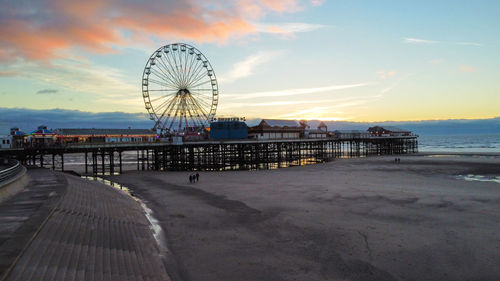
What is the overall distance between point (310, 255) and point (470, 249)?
21.7 ft

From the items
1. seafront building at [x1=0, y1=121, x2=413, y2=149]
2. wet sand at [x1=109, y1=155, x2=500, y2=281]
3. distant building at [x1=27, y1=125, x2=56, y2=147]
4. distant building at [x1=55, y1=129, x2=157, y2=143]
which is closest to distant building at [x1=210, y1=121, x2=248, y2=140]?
seafront building at [x1=0, y1=121, x2=413, y2=149]

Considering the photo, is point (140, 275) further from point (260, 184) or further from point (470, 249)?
point (260, 184)

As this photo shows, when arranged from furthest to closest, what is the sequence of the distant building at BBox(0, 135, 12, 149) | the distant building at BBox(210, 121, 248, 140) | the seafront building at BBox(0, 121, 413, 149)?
the distant building at BBox(210, 121, 248, 140)
the seafront building at BBox(0, 121, 413, 149)
the distant building at BBox(0, 135, 12, 149)

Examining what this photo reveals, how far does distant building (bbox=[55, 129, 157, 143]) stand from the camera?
59781 mm

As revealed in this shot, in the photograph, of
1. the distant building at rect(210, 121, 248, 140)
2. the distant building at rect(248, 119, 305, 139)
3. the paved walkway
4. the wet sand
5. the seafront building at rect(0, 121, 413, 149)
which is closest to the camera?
the paved walkway

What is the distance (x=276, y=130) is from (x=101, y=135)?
38.5 metres

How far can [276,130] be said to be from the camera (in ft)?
224

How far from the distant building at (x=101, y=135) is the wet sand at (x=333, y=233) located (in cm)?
4248

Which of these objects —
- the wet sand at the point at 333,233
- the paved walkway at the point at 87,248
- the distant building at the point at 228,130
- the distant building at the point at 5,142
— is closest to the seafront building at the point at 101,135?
the distant building at the point at 228,130

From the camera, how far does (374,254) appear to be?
11945mm

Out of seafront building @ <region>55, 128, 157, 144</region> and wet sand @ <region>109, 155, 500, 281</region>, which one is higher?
seafront building @ <region>55, 128, 157, 144</region>

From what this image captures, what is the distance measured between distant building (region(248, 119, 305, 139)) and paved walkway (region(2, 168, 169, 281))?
50.4 metres

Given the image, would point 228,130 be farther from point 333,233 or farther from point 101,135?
point 333,233

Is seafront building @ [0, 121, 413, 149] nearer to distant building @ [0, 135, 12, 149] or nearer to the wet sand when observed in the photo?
distant building @ [0, 135, 12, 149]
